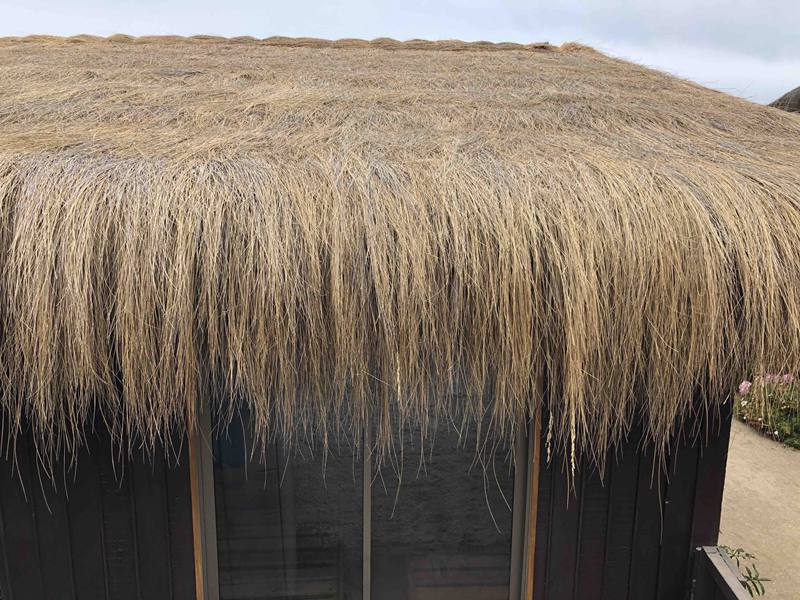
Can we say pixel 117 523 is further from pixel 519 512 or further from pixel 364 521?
pixel 519 512

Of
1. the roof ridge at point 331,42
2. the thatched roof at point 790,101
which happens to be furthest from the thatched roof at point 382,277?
the thatched roof at point 790,101

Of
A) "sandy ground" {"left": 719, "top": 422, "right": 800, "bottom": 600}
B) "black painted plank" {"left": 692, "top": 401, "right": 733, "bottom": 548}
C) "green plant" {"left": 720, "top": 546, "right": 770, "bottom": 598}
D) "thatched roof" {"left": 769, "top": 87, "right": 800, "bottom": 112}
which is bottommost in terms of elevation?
"sandy ground" {"left": 719, "top": 422, "right": 800, "bottom": 600}

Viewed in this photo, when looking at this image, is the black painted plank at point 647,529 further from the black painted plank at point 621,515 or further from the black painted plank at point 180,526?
the black painted plank at point 180,526

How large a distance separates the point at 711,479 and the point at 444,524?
3.38ft

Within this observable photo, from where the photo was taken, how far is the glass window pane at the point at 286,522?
6.75 feet

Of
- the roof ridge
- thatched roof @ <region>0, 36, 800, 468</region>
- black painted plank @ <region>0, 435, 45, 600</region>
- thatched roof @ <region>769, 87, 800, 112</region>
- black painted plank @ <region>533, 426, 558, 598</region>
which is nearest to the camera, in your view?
thatched roof @ <region>0, 36, 800, 468</region>

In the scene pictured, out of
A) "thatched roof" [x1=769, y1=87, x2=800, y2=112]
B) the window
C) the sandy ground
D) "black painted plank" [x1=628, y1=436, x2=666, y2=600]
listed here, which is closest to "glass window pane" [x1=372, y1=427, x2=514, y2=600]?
the window

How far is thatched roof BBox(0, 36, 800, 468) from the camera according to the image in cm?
140

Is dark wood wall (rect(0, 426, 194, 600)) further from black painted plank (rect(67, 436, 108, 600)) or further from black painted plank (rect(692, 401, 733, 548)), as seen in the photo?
black painted plank (rect(692, 401, 733, 548))

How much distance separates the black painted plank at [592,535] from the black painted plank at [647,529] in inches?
4.9

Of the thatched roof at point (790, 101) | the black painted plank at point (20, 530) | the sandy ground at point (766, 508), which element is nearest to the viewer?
the black painted plank at point (20, 530)

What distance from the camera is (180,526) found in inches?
81.0

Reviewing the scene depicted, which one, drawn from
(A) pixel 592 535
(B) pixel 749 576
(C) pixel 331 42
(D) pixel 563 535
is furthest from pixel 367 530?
(C) pixel 331 42

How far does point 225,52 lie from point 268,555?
298 cm
